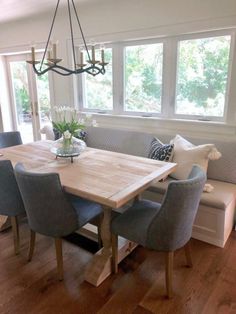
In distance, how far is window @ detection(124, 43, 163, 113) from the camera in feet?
10.5

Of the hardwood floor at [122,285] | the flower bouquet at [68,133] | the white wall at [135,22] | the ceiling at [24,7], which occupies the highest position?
the ceiling at [24,7]

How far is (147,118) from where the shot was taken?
3312mm

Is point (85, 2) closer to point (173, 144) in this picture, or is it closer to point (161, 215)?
point (173, 144)

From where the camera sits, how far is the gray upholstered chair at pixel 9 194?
6.55 feet

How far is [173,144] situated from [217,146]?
0.47 m

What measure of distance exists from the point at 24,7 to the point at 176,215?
3455 mm

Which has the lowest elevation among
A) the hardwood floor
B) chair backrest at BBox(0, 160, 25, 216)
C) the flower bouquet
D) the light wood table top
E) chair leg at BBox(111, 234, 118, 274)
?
the hardwood floor

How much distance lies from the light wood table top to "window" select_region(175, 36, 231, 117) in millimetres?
1115

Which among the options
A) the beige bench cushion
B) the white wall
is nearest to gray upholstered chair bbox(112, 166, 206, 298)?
the beige bench cushion

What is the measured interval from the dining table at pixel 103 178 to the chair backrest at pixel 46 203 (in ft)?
0.38

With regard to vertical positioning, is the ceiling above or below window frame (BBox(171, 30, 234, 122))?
above

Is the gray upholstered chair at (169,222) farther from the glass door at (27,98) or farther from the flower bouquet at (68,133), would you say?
the glass door at (27,98)

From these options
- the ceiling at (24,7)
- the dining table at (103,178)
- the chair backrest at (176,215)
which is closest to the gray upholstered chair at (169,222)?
the chair backrest at (176,215)

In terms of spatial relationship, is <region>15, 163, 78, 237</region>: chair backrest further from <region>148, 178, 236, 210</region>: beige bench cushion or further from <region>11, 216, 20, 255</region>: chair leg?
<region>148, 178, 236, 210</region>: beige bench cushion
